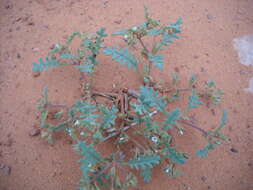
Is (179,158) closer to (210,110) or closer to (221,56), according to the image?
(210,110)

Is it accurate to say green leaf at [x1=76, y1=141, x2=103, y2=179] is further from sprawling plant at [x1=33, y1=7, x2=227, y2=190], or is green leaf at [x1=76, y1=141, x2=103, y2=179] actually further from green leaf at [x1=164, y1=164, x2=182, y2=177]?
green leaf at [x1=164, y1=164, x2=182, y2=177]

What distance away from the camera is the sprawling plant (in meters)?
1.36

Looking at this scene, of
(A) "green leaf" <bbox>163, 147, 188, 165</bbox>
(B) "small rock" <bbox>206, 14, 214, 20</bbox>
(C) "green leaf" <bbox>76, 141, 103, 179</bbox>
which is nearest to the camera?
(C) "green leaf" <bbox>76, 141, 103, 179</bbox>

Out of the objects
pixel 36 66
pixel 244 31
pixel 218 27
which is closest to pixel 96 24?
pixel 36 66

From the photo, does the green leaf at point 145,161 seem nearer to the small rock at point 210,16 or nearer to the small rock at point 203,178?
the small rock at point 203,178

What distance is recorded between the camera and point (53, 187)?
1.57 meters

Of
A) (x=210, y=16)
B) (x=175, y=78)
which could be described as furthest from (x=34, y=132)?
(x=210, y=16)

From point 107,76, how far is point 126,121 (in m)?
0.47

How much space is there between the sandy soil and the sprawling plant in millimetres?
105

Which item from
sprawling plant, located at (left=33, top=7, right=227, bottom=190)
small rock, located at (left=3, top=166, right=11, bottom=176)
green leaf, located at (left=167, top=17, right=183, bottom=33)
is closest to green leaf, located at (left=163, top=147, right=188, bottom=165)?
sprawling plant, located at (left=33, top=7, right=227, bottom=190)

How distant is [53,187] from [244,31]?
7.15ft

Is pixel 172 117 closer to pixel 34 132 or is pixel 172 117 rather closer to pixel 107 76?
pixel 107 76

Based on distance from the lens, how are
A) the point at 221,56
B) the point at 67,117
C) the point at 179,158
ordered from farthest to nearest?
the point at 221,56 → the point at 67,117 → the point at 179,158

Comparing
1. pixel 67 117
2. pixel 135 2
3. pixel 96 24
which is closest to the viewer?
pixel 67 117
